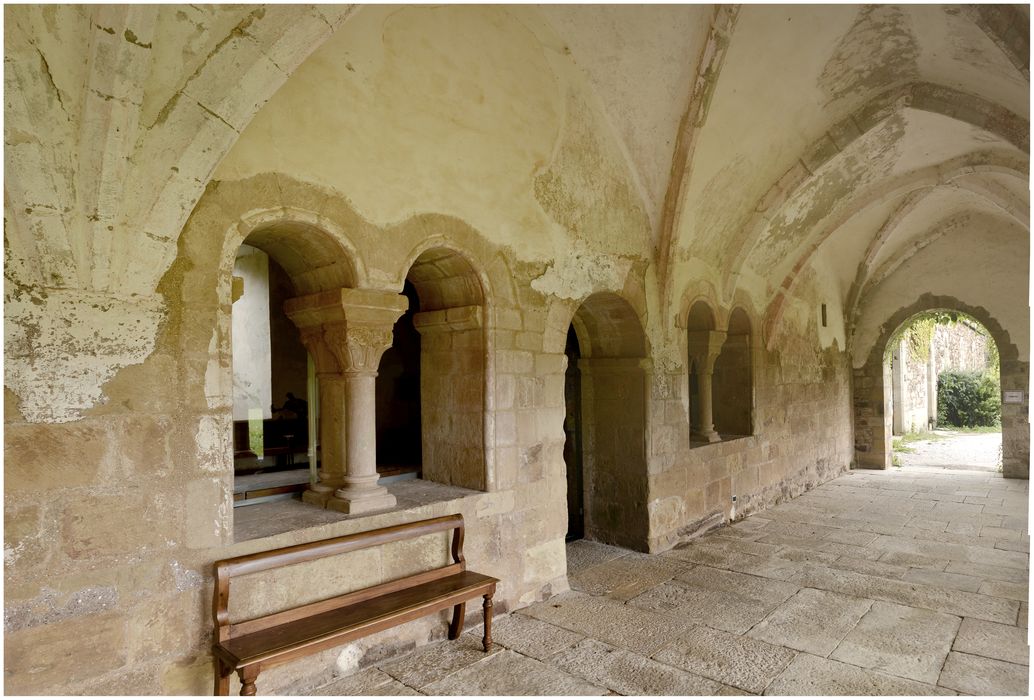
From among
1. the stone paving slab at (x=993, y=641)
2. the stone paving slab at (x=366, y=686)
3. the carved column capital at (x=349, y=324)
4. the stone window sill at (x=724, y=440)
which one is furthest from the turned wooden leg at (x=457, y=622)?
the stone window sill at (x=724, y=440)

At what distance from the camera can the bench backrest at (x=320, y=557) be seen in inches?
89.9

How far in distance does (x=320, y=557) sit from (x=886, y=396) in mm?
9124

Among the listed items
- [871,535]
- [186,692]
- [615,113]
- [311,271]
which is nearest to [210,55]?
[311,271]

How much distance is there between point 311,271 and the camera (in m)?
3.07

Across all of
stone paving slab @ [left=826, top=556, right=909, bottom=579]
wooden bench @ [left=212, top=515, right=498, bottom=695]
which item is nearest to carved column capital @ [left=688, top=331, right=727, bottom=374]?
stone paving slab @ [left=826, top=556, right=909, bottom=579]

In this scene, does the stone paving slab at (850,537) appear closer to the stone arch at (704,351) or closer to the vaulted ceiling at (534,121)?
the stone arch at (704,351)

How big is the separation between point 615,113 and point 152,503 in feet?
11.5

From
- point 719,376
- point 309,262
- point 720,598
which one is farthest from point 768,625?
point 719,376

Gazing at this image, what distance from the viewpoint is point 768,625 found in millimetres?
3297

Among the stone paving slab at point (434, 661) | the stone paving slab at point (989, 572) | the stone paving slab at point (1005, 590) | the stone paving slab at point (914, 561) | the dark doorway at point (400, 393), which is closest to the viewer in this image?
the stone paving slab at point (434, 661)

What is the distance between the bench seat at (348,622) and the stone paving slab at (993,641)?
2357mm

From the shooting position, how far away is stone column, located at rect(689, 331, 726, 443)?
5.71m

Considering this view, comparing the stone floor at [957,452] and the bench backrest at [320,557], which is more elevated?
the bench backrest at [320,557]

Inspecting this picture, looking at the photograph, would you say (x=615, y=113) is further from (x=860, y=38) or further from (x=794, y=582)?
(x=794, y=582)
